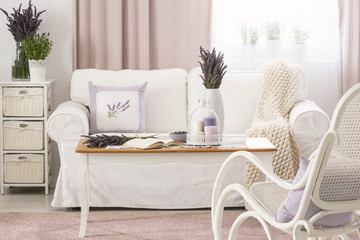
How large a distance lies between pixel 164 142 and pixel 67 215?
919 millimetres

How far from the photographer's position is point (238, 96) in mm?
4793

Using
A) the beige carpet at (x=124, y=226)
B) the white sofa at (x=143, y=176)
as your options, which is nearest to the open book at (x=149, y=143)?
the beige carpet at (x=124, y=226)

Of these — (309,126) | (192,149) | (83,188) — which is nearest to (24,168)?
(83,188)

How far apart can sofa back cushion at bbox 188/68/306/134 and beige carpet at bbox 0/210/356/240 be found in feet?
2.33

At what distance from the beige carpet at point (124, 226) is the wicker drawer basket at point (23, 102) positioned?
31.9 inches

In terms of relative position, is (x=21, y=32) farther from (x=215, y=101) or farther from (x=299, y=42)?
(x=299, y=42)

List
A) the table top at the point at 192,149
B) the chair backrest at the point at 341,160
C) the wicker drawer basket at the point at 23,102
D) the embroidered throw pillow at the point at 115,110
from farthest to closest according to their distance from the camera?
the wicker drawer basket at the point at 23,102
the embroidered throw pillow at the point at 115,110
the table top at the point at 192,149
the chair backrest at the point at 341,160

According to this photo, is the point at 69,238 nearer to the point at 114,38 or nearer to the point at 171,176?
the point at 171,176

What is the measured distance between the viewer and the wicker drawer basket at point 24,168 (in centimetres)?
474

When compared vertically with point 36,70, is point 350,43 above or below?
above

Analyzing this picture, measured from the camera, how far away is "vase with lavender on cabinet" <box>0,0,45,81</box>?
492 cm

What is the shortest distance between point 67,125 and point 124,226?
0.77 metres

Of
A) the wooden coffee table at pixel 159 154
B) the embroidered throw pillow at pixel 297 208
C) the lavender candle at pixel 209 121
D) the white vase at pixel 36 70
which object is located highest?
the white vase at pixel 36 70

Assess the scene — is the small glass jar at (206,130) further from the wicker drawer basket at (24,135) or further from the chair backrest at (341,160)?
the wicker drawer basket at (24,135)
